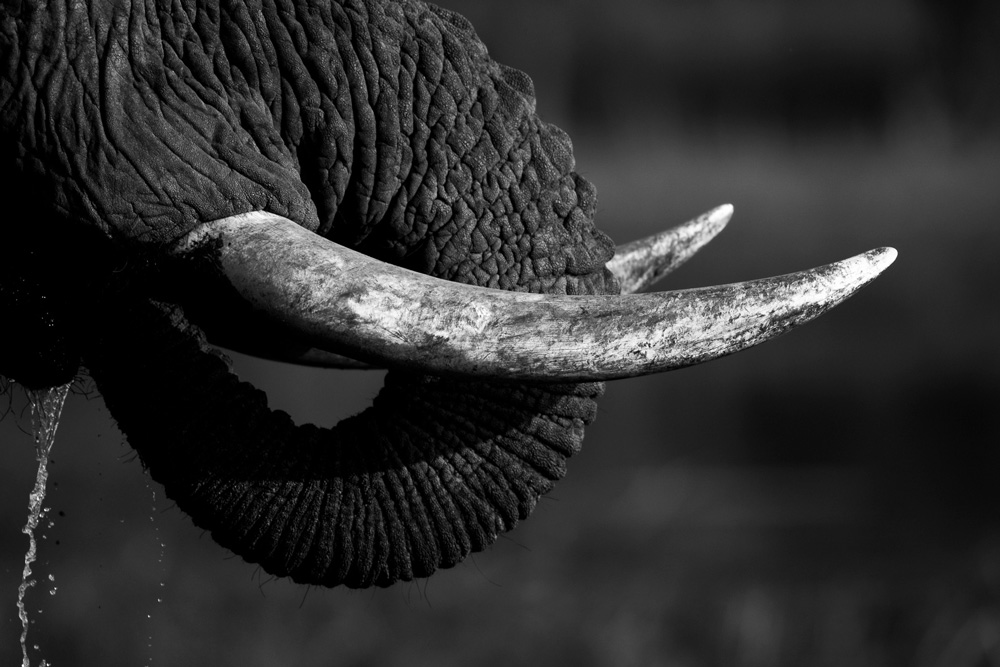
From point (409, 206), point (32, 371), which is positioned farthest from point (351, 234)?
point (32, 371)

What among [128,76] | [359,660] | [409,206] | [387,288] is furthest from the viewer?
[359,660]

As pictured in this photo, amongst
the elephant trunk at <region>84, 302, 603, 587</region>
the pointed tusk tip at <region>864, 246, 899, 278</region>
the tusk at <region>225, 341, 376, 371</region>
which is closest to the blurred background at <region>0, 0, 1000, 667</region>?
the tusk at <region>225, 341, 376, 371</region>

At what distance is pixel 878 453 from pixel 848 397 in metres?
0.16

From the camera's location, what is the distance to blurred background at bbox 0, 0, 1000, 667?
11.2 ft

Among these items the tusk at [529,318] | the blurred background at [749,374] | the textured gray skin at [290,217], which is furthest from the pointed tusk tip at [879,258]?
the blurred background at [749,374]

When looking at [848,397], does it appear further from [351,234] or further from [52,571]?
[351,234]

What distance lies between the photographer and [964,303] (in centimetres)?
356

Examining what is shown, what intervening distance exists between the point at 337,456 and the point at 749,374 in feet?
7.60

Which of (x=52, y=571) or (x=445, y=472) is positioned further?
(x=52, y=571)

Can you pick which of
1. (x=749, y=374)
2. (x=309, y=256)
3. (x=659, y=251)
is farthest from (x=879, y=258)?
(x=749, y=374)

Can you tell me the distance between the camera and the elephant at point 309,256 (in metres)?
1.24

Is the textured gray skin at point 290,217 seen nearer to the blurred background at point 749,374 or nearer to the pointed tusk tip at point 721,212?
the pointed tusk tip at point 721,212

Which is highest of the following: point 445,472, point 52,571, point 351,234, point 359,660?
point 351,234

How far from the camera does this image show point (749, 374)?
364 centimetres
